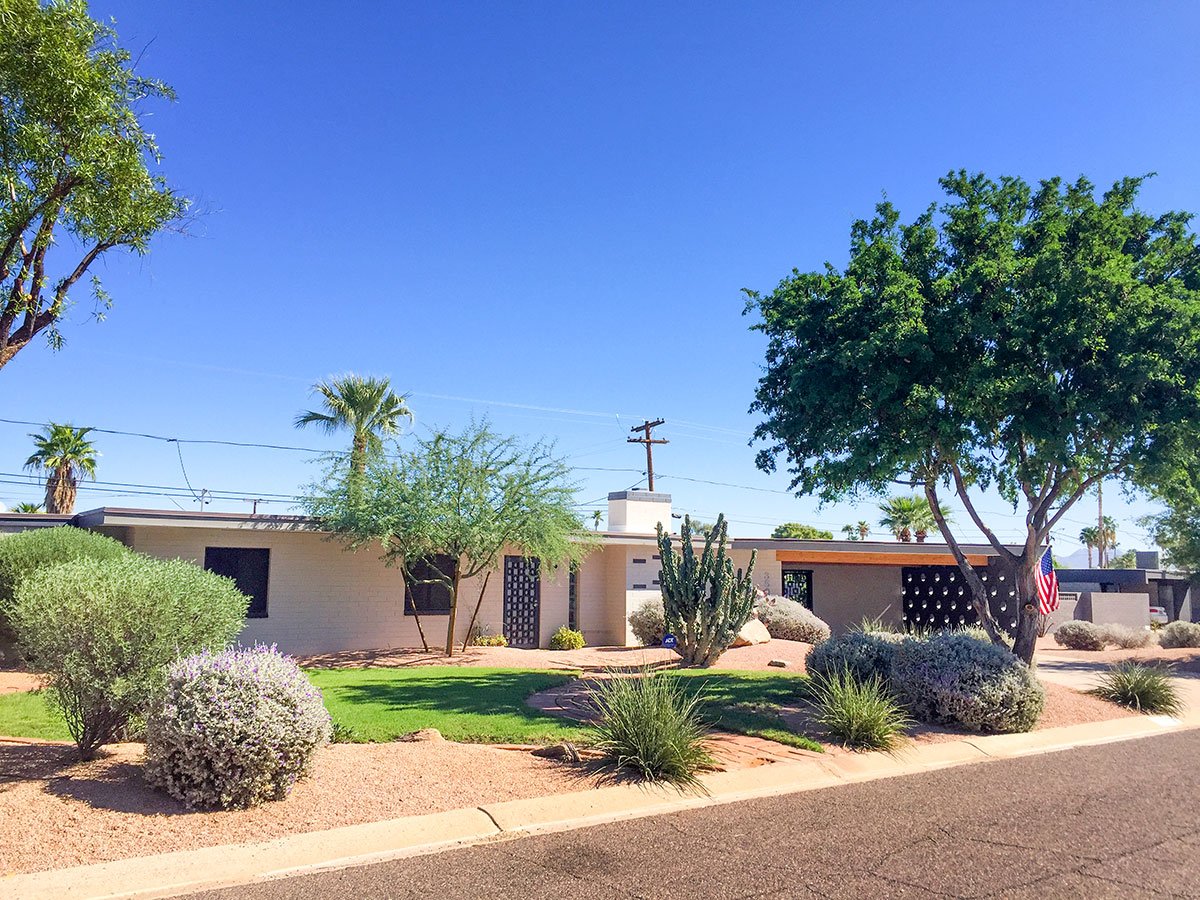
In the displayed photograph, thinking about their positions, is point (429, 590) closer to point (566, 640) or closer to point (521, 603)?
point (521, 603)

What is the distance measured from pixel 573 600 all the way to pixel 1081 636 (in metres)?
13.8

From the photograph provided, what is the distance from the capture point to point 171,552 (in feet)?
58.4

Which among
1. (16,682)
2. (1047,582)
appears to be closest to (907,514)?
(1047,582)

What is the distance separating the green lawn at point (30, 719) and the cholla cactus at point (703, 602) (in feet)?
33.6

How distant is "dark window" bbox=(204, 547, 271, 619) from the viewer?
18453 mm

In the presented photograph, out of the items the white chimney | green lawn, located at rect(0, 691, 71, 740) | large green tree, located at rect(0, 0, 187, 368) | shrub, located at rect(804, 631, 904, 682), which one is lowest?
green lawn, located at rect(0, 691, 71, 740)

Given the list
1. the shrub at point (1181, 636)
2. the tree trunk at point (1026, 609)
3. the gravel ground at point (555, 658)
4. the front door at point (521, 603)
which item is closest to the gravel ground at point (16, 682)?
the gravel ground at point (555, 658)

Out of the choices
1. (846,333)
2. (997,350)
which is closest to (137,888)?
(846,333)

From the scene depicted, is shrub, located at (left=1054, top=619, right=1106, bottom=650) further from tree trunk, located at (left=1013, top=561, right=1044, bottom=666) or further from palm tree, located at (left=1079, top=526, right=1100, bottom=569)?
palm tree, located at (left=1079, top=526, right=1100, bottom=569)

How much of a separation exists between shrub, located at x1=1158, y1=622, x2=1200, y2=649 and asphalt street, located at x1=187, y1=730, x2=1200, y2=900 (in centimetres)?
1788

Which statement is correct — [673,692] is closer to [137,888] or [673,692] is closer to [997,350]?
[137,888]

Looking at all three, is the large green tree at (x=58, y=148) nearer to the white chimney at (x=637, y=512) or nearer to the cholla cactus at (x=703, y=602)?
the cholla cactus at (x=703, y=602)

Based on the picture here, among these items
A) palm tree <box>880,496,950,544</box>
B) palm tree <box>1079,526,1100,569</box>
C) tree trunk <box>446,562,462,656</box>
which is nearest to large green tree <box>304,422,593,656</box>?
tree trunk <box>446,562,462,656</box>

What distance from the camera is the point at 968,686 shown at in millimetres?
11172
